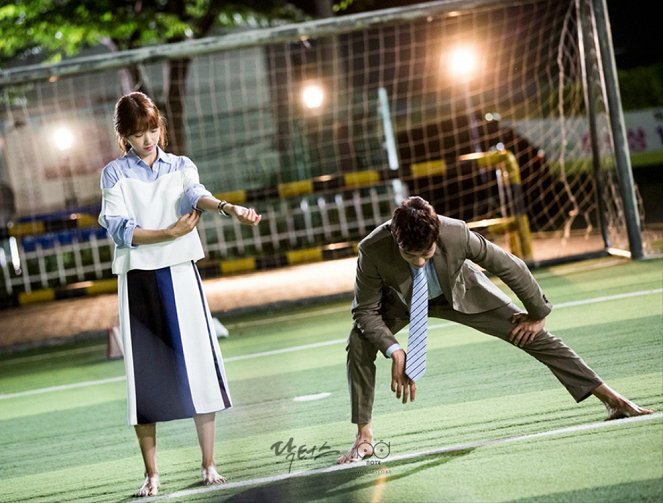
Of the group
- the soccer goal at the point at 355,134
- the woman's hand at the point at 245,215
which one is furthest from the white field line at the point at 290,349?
the woman's hand at the point at 245,215

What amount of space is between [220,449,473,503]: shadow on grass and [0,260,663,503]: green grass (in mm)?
11

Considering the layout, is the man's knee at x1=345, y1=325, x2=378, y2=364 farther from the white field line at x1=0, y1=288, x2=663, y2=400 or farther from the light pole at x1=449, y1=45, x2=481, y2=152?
the light pole at x1=449, y1=45, x2=481, y2=152

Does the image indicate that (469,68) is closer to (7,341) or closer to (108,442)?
(7,341)

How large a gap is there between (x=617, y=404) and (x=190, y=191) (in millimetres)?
2066

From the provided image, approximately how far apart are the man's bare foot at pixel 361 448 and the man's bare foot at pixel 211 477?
0.53 m

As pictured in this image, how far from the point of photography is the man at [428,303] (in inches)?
175

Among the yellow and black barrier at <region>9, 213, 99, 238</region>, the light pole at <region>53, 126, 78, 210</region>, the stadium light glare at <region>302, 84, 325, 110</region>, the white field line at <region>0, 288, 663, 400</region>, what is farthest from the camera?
the light pole at <region>53, 126, 78, 210</region>

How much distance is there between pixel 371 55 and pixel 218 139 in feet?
13.2

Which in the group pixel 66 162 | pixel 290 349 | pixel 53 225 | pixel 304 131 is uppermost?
pixel 66 162

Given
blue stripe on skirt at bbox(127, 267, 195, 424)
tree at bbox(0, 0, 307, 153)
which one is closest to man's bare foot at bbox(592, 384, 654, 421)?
blue stripe on skirt at bbox(127, 267, 195, 424)

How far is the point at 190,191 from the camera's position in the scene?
15.9ft

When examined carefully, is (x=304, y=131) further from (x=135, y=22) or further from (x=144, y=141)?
(x=144, y=141)

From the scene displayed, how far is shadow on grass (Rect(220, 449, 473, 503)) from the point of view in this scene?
14.4 ft

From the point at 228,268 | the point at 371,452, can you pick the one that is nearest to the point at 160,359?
the point at 371,452
